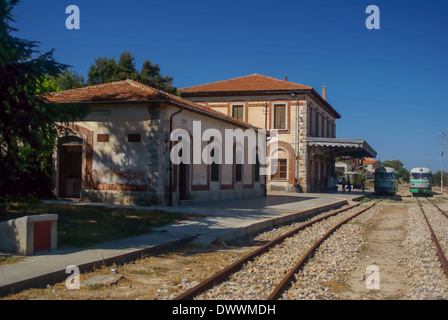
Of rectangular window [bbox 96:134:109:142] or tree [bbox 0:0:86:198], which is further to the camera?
rectangular window [bbox 96:134:109:142]

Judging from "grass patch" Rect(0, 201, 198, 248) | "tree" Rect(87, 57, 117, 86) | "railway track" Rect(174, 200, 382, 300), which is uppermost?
"tree" Rect(87, 57, 117, 86)

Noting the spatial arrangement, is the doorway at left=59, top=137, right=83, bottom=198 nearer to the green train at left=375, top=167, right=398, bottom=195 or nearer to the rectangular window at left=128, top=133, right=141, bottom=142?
the rectangular window at left=128, top=133, right=141, bottom=142

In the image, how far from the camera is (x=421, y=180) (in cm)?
4016

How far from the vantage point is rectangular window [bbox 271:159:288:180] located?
118 feet

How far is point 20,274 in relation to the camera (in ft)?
20.0

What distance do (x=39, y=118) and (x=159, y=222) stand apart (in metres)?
5.39

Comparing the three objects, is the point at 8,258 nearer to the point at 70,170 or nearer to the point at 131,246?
the point at 131,246

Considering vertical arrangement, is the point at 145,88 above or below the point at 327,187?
above

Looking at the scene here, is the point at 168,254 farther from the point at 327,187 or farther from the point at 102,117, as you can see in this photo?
the point at 327,187

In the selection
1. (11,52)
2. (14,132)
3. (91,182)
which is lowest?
(91,182)

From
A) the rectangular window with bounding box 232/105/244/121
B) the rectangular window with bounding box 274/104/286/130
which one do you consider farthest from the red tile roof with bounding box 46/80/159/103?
the rectangular window with bounding box 274/104/286/130

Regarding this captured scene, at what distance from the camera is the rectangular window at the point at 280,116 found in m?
36.2

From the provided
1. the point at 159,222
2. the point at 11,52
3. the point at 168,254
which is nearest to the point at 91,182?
the point at 159,222

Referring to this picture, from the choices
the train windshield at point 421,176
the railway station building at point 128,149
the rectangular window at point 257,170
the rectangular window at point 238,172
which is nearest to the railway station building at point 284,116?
the train windshield at point 421,176
